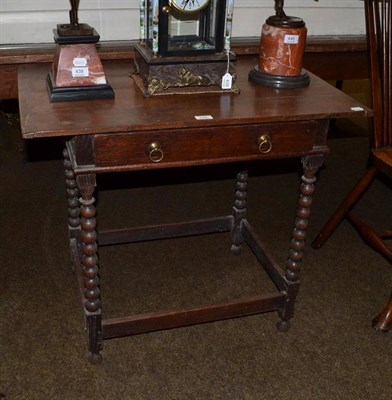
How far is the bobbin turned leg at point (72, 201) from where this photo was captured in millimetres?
1950

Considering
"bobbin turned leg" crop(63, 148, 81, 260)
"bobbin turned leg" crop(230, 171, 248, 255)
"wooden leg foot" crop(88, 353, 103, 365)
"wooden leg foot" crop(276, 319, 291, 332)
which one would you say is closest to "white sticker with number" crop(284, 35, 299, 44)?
"bobbin turned leg" crop(230, 171, 248, 255)

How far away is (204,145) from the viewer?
1549mm

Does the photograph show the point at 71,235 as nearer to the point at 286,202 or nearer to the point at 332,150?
the point at 286,202

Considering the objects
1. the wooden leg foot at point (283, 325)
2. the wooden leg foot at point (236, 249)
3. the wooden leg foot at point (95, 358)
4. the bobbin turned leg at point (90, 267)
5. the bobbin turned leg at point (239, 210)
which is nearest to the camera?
the bobbin turned leg at point (90, 267)

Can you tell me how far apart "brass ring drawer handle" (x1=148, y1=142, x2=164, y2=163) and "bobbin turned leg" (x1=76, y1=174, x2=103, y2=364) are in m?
0.16

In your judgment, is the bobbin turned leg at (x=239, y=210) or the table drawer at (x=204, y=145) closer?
the table drawer at (x=204, y=145)

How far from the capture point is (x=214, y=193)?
284cm

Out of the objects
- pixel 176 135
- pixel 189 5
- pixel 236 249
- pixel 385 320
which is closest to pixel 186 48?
pixel 189 5

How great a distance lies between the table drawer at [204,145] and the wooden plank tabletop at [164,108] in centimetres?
4

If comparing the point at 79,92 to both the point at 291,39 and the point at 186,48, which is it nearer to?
the point at 186,48

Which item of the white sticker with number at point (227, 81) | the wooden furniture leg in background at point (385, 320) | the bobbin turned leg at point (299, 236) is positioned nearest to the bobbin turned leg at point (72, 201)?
the white sticker with number at point (227, 81)

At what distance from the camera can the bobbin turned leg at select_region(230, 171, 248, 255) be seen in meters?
2.20

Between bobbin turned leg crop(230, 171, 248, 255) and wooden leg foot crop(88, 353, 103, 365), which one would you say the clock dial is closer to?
bobbin turned leg crop(230, 171, 248, 255)

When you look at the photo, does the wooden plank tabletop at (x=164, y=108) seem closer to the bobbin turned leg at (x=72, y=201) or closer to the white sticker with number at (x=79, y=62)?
the white sticker with number at (x=79, y=62)
